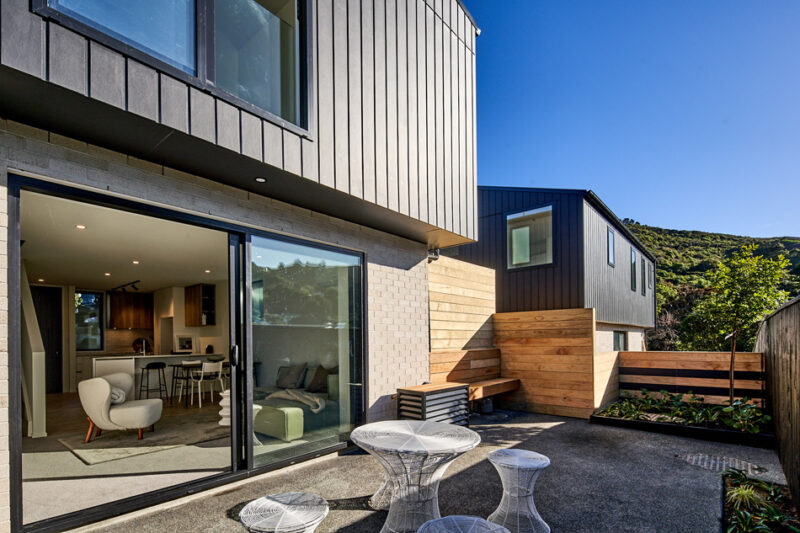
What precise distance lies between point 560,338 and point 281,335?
453 centimetres

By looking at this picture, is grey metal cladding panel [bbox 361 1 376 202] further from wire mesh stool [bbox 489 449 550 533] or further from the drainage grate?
the drainage grate

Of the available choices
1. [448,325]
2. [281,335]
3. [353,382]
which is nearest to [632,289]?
[448,325]

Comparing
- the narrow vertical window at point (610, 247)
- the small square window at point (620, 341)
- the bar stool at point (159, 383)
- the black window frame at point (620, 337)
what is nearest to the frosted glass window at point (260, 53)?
the bar stool at point (159, 383)

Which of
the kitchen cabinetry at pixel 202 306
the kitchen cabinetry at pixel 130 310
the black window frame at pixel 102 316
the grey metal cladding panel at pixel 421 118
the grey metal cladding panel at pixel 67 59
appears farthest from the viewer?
the kitchen cabinetry at pixel 130 310

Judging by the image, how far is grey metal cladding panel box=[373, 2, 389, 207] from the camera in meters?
4.20

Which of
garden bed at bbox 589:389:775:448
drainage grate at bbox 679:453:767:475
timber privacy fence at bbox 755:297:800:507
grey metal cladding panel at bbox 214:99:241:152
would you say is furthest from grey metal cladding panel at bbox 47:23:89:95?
garden bed at bbox 589:389:775:448

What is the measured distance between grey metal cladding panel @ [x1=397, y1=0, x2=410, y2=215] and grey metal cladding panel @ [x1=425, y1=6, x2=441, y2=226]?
41cm

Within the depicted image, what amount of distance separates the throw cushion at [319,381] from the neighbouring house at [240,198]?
2 centimetres

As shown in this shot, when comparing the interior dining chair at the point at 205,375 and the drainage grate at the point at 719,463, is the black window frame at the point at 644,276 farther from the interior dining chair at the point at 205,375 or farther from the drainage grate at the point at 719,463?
the interior dining chair at the point at 205,375

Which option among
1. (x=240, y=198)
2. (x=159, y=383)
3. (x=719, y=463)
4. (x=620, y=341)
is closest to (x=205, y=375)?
(x=159, y=383)

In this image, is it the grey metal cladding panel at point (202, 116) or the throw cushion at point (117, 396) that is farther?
the throw cushion at point (117, 396)

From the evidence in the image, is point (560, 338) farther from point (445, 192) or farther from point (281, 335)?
point (281, 335)

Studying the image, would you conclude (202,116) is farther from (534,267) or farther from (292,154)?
(534,267)

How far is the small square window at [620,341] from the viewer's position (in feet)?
37.2
